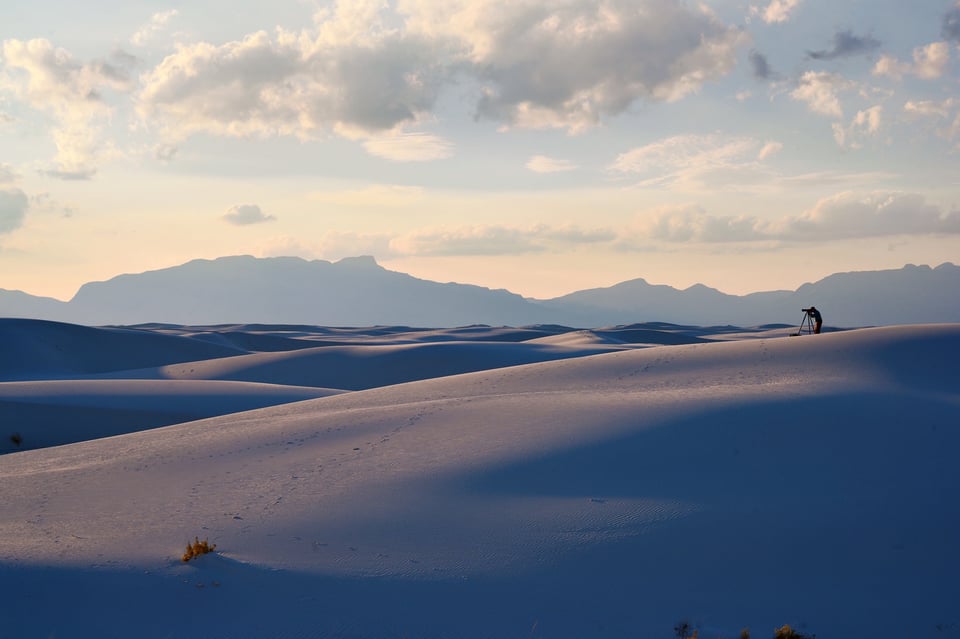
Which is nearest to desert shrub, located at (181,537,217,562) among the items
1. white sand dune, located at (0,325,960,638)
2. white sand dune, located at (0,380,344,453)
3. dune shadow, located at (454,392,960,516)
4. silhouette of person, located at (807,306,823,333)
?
white sand dune, located at (0,325,960,638)

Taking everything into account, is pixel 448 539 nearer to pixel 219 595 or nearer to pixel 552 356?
pixel 219 595

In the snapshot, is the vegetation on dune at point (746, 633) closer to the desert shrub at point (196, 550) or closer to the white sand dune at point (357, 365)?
the desert shrub at point (196, 550)

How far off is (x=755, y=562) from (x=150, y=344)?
47.5m

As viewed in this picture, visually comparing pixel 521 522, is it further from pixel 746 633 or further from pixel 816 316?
pixel 816 316

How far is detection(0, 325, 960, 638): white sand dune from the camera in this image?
19.5 feet

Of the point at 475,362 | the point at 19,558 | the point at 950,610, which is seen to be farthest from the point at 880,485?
the point at 475,362

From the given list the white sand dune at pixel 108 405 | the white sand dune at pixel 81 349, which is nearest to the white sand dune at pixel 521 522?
the white sand dune at pixel 108 405

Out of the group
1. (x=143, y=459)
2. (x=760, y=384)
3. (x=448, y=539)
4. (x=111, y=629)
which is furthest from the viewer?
(x=760, y=384)

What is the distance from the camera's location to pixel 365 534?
749 centimetres

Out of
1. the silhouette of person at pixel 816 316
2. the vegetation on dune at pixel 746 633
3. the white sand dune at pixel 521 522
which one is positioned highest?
the silhouette of person at pixel 816 316

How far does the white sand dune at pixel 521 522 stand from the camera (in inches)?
233

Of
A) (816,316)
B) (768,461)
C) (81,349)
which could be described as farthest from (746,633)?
(81,349)

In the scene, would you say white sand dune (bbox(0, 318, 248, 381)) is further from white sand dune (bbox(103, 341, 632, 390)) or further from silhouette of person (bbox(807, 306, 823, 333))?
silhouette of person (bbox(807, 306, 823, 333))

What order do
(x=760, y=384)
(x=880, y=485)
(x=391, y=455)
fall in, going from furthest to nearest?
(x=760, y=384) < (x=391, y=455) < (x=880, y=485)
